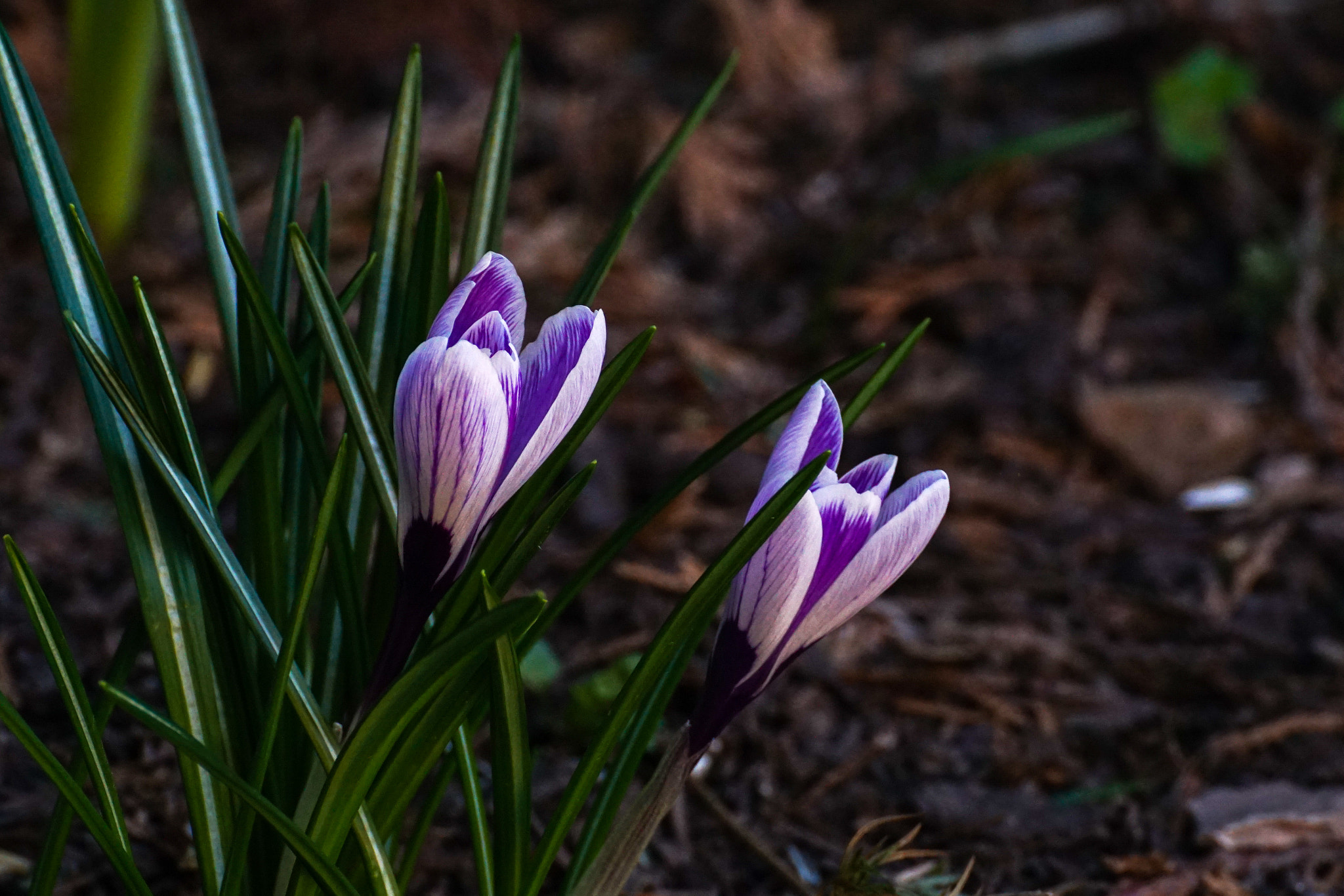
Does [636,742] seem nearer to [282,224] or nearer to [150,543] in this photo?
[150,543]

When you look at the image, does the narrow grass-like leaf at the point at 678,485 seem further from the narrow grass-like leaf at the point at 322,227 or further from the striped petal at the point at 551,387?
the narrow grass-like leaf at the point at 322,227

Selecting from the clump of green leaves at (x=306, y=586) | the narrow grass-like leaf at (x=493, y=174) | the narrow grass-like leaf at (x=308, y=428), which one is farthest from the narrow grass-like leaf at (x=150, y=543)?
the narrow grass-like leaf at (x=493, y=174)

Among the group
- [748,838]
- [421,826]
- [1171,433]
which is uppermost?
[421,826]

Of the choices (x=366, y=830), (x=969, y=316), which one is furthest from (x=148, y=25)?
(x=366, y=830)

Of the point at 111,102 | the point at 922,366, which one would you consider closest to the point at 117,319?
the point at 111,102

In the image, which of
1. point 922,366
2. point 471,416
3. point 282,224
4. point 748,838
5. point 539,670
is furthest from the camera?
point 922,366

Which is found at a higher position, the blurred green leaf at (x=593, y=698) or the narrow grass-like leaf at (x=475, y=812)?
the narrow grass-like leaf at (x=475, y=812)
